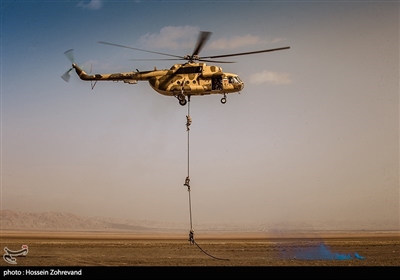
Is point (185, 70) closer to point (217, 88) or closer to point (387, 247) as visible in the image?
point (217, 88)

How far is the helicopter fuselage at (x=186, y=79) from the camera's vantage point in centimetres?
3638

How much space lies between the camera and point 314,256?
147 ft

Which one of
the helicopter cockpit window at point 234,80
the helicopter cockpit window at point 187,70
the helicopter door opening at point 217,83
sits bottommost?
the helicopter door opening at point 217,83

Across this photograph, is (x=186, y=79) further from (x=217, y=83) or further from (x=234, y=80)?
(x=234, y=80)

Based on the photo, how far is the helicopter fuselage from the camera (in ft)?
119

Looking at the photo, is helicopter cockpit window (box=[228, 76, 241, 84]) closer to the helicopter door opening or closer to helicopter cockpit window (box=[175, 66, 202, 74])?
the helicopter door opening

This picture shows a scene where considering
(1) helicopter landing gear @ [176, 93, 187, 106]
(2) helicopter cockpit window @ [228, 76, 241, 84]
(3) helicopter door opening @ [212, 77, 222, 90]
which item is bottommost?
(1) helicopter landing gear @ [176, 93, 187, 106]

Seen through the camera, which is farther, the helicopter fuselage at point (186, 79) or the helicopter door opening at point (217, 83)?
the helicopter door opening at point (217, 83)

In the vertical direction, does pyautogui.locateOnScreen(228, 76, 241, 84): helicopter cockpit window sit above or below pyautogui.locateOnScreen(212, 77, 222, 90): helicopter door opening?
above

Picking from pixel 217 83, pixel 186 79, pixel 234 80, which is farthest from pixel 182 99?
pixel 234 80

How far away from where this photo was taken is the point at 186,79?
36375mm

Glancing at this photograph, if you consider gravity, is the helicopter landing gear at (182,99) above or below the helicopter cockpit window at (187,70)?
below

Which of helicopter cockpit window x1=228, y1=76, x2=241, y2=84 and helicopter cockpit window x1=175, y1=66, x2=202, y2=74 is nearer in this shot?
helicopter cockpit window x1=175, y1=66, x2=202, y2=74

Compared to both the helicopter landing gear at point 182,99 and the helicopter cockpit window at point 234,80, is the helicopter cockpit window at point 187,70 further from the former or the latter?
the helicopter cockpit window at point 234,80
